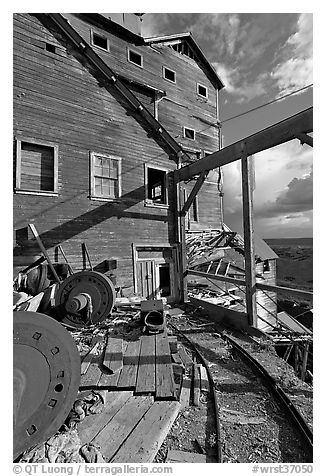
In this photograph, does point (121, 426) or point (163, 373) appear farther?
point (163, 373)

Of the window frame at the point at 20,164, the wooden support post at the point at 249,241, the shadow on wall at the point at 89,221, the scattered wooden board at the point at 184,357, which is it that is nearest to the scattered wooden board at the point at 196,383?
the scattered wooden board at the point at 184,357

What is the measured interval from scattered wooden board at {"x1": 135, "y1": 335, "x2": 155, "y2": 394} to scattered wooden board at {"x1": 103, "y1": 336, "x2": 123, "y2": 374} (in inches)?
16.4

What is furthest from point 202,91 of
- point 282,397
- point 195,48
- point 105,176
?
point 282,397

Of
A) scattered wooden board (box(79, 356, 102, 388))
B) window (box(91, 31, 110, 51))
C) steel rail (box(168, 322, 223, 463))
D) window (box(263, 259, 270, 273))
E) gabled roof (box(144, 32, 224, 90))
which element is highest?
gabled roof (box(144, 32, 224, 90))

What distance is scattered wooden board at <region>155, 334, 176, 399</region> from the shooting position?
3.64 meters

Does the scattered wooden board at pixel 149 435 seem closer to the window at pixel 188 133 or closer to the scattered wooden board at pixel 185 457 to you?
the scattered wooden board at pixel 185 457

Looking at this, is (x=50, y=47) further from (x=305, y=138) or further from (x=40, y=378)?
(x=40, y=378)

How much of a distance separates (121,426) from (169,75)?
1904cm

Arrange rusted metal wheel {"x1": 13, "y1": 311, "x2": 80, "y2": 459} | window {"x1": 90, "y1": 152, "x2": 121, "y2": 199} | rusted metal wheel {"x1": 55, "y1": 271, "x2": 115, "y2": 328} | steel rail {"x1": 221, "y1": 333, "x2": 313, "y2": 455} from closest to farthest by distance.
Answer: rusted metal wheel {"x1": 13, "y1": 311, "x2": 80, "y2": 459}
steel rail {"x1": 221, "y1": 333, "x2": 313, "y2": 455}
rusted metal wheel {"x1": 55, "y1": 271, "x2": 115, "y2": 328}
window {"x1": 90, "y1": 152, "x2": 121, "y2": 199}

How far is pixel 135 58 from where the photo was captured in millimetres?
14555

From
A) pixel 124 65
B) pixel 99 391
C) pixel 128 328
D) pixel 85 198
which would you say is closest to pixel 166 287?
pixel 128 328

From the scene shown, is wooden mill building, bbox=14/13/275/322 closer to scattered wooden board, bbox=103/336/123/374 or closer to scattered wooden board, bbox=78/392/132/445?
scattered wooden board, bbox=103/336/123/374

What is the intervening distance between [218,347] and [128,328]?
8.20 feet

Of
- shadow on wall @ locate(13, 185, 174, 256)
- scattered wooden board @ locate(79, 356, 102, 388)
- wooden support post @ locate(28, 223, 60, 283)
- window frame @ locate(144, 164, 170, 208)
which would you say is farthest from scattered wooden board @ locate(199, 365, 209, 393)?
window frame @ locate(144, 164, 170, 208)
